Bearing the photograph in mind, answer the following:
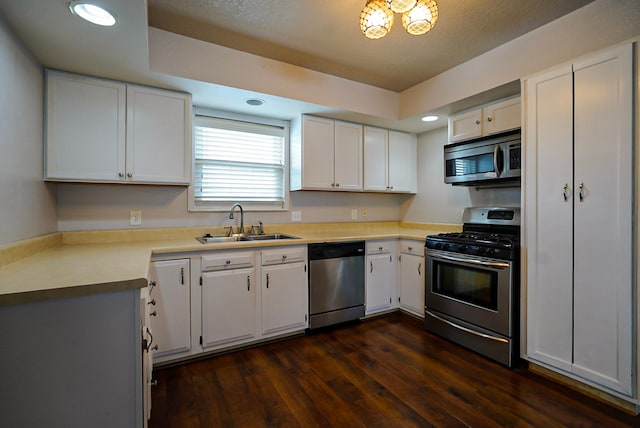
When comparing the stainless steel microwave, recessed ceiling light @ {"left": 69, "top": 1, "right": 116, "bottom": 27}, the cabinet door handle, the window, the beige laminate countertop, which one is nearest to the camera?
the beige laminate countertop

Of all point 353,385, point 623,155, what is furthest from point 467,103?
point 353,385

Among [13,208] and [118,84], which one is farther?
[118,84]

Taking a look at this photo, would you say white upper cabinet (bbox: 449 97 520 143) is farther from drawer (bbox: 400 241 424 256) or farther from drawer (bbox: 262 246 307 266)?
drawer (bbox: 262 246 307 266)

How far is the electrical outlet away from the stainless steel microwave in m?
2.94

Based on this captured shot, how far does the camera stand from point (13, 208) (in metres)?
1.62

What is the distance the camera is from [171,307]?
2.19m

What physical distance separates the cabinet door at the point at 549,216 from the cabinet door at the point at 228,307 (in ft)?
7.02

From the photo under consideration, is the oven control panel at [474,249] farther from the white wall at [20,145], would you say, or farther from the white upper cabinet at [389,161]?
the white wall at [20,145]

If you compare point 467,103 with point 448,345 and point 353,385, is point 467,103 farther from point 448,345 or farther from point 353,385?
point 353,385

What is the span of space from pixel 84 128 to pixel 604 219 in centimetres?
349

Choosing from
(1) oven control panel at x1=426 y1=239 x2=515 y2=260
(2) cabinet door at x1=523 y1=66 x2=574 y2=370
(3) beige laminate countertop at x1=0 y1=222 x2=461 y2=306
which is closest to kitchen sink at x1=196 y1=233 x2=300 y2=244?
(3) beige laminate countertop at x1=0 y1=222 x2=461 y2=306

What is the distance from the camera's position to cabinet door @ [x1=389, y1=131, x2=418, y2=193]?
3707 mm

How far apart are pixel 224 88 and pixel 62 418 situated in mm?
2195

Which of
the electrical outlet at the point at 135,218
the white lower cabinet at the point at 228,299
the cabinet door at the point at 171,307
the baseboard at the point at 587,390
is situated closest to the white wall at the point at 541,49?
the baseboard at the point at 587,390
